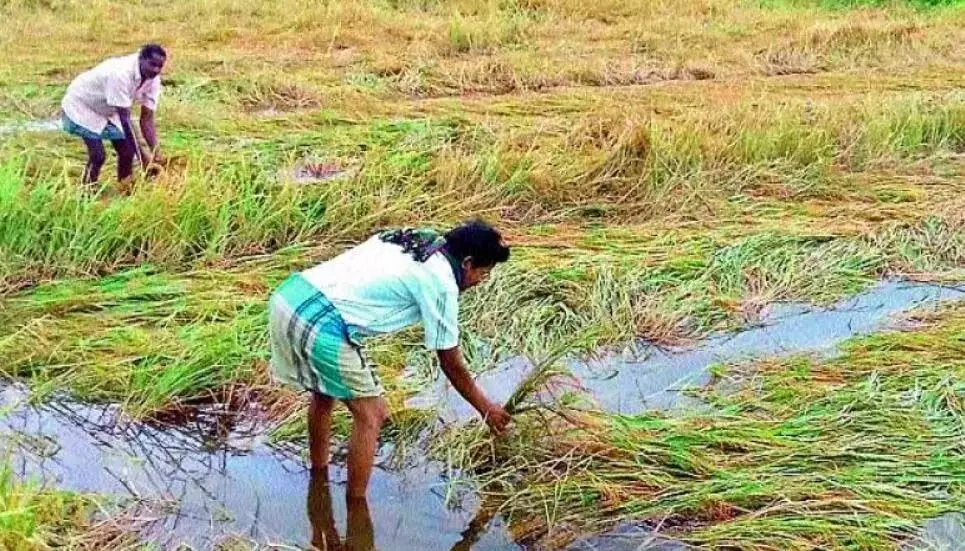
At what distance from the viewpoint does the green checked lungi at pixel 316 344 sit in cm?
335

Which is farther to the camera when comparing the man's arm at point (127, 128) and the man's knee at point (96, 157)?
the man's knee at point (96, 157)

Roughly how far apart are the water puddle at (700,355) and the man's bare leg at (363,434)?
2.24ft

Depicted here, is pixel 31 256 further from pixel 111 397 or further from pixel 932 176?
pixel 932 176

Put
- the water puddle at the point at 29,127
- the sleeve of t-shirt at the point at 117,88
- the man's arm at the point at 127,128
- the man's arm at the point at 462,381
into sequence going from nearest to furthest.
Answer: the man's arm at the point at 462,381
the sleeve of t-shirt at the point at 117,88
the man's arm at the point at 127,128
the water puddle at the point at 29,127

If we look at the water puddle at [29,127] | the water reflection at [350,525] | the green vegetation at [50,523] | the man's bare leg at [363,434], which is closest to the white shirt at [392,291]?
the man's bare leg at [363,434]

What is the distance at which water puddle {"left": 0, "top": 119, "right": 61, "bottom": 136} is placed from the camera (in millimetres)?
7754

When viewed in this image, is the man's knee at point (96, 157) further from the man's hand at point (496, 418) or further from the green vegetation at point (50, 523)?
the man's hand at point (496, 418)

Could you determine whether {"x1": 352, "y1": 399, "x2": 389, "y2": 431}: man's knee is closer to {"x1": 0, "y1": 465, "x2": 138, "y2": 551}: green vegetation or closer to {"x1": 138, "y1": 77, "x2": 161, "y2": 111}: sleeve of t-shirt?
{"x1": 0, "y1": 465, "x2": 138, "y2": 551}: green vegetation

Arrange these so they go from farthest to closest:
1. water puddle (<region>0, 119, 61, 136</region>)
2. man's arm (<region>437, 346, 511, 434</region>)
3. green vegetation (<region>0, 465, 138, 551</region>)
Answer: water puddle (<region>0, 119, 61, 136</region>) → man's arm (<region>437, 346, 511, 434</region>) → green vegetation (<region>0, 465, 138, 551</region>)


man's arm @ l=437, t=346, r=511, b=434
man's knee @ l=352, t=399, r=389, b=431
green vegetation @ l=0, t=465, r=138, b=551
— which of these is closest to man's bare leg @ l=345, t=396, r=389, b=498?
man's knee @ l=352, t=399, r=389, b=431

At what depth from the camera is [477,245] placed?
10.9 feet

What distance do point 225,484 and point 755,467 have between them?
1727 millimetres

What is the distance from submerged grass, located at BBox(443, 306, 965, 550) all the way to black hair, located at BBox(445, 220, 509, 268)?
0.77 m

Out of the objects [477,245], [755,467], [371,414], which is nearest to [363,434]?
[371,414]
